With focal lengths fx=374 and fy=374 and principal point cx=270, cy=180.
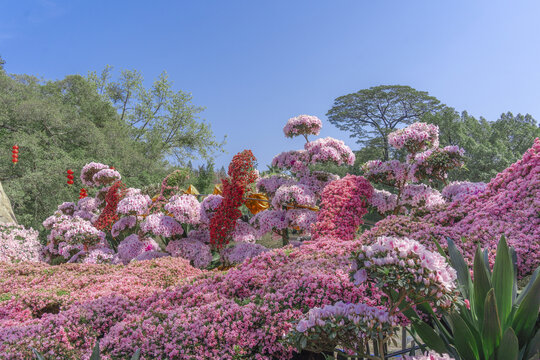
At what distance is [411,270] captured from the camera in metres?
1.80

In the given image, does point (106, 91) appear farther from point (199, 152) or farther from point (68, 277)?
point (68, 277)

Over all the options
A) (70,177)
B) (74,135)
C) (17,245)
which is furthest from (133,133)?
(17,245)

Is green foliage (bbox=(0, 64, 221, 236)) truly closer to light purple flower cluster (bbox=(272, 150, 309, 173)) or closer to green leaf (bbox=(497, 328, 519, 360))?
light purple flower cluster (bbox=(272, 150, 309, 173))

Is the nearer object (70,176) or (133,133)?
(70,176)

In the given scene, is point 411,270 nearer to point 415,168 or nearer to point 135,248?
point 415,168

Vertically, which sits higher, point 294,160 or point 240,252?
point 294,160

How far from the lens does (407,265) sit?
1.83 meters

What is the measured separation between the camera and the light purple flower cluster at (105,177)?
799 cm

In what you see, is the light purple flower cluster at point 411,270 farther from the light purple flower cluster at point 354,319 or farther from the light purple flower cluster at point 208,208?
the light purple flower cluster at point 208,208

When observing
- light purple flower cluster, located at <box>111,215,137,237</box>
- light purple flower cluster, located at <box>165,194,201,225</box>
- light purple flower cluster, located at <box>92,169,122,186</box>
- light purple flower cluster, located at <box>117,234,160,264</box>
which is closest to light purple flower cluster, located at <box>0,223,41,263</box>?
light purple flower cluster, located at <box>92,169,122,186</box>

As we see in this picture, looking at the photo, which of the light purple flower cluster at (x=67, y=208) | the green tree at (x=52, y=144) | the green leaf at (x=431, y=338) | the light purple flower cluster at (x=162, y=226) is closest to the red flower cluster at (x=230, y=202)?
the light purple flower cluster at (x=162, y=226)

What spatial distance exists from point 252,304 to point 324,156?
447 cm

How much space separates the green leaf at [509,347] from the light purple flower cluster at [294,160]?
5.58 meters

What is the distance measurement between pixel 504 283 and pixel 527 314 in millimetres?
191
